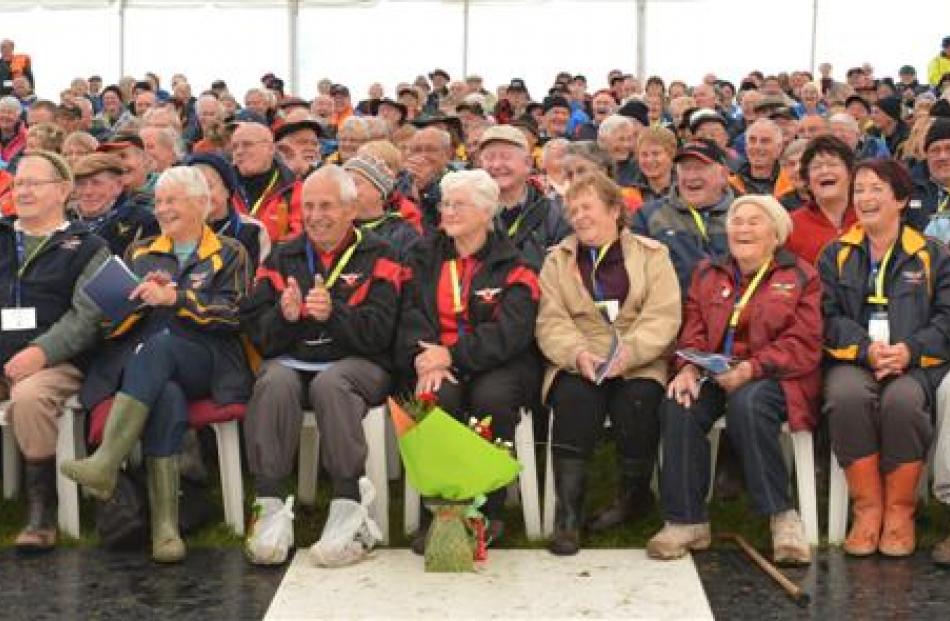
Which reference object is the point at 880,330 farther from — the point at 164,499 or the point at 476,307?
the point at 164,499

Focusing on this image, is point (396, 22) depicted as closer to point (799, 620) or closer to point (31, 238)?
point (31, 238)

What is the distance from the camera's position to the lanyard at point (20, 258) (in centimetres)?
511

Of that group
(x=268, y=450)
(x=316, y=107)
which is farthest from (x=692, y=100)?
(x=268, y=450)

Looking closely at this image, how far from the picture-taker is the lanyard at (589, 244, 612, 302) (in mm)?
5023

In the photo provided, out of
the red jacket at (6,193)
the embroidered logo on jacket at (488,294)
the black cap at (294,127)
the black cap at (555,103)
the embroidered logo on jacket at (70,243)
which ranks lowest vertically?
the embroidered logo on jacket at (488,294)

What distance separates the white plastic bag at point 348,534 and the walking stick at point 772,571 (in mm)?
1234

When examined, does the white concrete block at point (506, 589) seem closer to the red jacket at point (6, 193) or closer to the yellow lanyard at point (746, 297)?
the yellow lanyard at point (746, 297)

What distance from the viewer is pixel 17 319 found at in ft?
16.8

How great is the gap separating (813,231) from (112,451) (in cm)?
285

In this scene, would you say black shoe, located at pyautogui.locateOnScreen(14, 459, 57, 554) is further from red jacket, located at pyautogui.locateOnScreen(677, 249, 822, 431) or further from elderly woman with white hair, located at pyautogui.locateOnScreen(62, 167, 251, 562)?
red jacket, located at pyautogui.locateOnScreen(677, 249, 822, 431)

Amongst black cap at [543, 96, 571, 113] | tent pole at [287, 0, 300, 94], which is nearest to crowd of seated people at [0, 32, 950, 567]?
black cap at [543, 96, 571, 113]

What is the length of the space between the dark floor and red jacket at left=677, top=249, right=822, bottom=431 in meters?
0.55

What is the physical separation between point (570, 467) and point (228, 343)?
4.38 ft

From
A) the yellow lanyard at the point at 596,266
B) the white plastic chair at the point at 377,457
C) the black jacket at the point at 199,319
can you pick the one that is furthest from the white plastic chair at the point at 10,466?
the yellow lanyard at the point at 596,266
